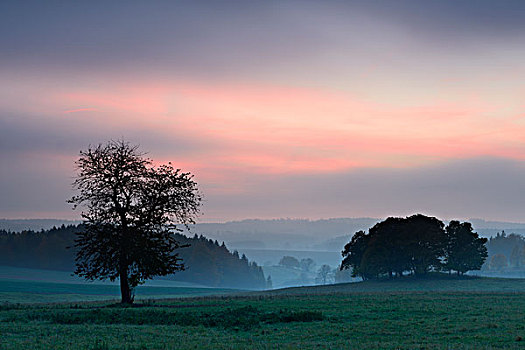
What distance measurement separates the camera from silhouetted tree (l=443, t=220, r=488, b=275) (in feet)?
399

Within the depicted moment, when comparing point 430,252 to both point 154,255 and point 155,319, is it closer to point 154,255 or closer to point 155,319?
point 154,255

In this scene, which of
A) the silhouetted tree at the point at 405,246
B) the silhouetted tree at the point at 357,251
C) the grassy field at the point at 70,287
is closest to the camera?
the silhouetted tree at the point at 405,246

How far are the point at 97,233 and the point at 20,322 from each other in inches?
651

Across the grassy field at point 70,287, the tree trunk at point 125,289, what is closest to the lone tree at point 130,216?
the tree trunk at point 125,289

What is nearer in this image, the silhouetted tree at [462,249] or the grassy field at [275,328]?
the grassy field at [275,328]

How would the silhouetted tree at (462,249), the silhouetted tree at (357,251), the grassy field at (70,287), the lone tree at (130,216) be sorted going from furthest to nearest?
the grassy field at (70,287) < the silhouetted tree at (357,251) < the silhouetted tree at (462,249) < the lone tree at (130,216)

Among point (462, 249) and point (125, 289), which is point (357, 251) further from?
point (125, 289)

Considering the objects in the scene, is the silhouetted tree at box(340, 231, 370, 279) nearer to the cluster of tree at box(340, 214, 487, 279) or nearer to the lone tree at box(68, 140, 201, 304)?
the cluster of tree at box(340, 214, 487, 279)

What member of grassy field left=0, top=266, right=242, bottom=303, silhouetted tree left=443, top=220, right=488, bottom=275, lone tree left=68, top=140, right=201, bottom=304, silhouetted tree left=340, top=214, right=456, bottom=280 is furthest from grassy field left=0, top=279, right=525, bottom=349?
grassy field left=0, top=266, right=242, bottom=303

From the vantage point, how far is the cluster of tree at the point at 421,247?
392 feet

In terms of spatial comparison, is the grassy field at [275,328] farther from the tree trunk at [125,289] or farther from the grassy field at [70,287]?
the grassy field at [70,287]

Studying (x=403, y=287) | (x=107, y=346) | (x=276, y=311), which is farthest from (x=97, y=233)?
(x=403, y=287)

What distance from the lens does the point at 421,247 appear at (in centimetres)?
11938

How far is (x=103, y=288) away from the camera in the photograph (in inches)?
6073
